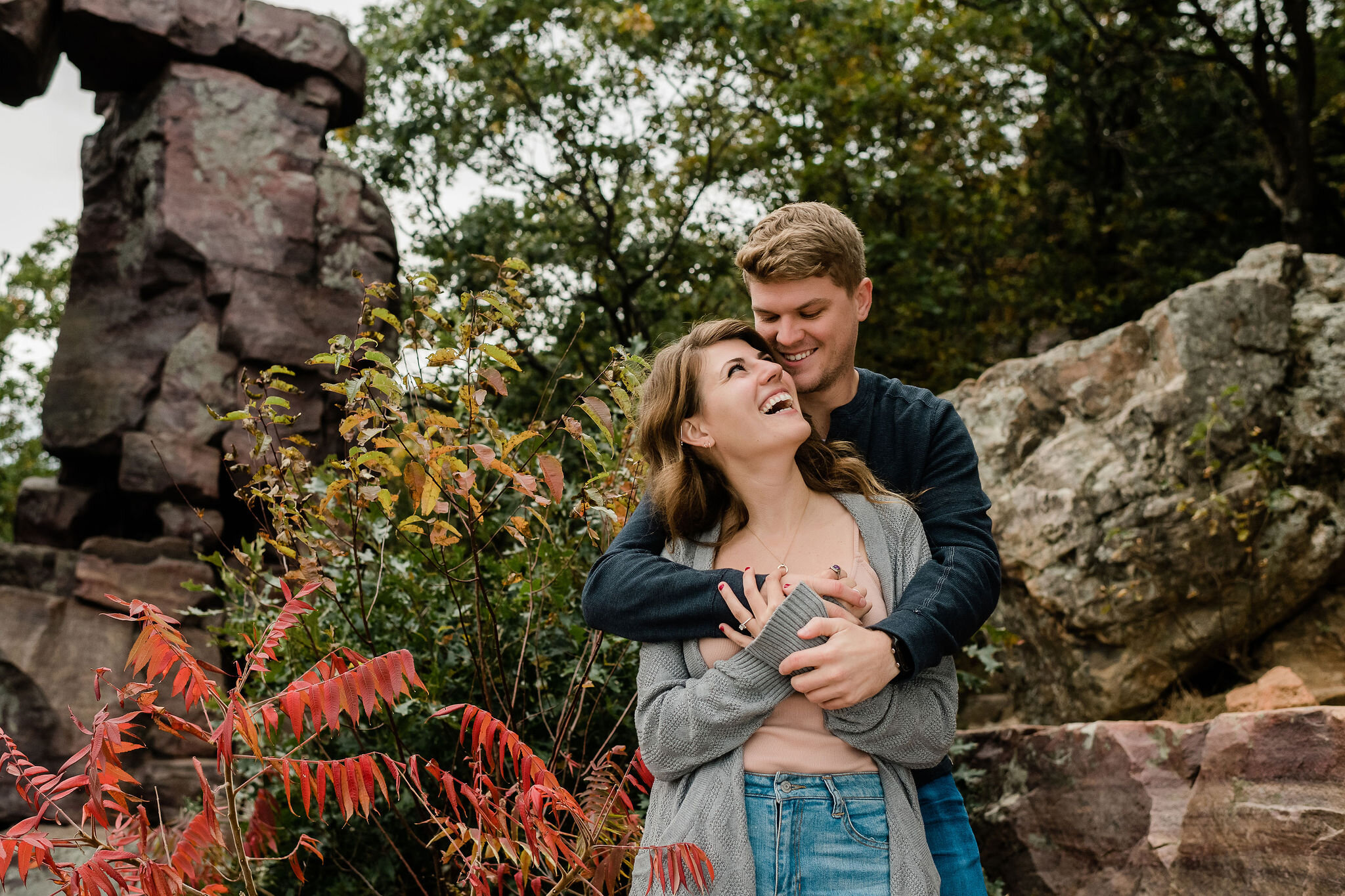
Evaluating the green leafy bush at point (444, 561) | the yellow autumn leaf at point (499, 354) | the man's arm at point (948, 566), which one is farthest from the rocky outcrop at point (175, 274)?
the man's arm at point (948, 566)

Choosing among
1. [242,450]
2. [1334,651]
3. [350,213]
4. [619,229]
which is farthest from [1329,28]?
[242,450]

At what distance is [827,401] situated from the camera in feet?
9.29

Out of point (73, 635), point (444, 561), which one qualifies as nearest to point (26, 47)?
point (73, 635)

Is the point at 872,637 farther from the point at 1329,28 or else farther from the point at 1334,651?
the point at 1329,28

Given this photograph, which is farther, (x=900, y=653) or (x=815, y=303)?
(x=815, y=303)

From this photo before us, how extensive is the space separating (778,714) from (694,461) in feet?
2.28

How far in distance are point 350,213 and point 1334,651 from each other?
7358mm

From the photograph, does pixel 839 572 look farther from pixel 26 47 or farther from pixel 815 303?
pixel 26 47

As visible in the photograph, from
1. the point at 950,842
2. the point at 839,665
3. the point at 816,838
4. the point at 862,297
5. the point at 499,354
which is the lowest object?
the point at 950,842

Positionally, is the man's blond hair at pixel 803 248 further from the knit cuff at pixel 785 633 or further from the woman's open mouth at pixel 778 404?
the knit cuff at pixel 785 633

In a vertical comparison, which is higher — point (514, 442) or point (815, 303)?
point (815, 303)

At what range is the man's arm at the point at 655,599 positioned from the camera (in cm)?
216

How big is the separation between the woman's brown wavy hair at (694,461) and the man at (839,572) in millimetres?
92

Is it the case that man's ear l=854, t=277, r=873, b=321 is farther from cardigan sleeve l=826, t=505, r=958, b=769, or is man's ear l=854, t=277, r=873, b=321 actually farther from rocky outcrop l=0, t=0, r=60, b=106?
rocky outcrop l=0, t=0, r=60, b=106
